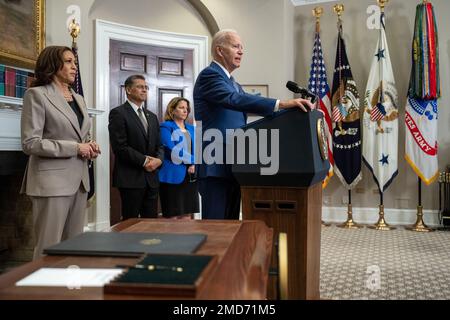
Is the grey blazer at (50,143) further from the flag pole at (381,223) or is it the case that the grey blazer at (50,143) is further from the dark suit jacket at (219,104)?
the flag pole at (381,223)

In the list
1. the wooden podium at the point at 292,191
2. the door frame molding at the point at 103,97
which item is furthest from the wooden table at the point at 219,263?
the door frame molding at the point at 103,97

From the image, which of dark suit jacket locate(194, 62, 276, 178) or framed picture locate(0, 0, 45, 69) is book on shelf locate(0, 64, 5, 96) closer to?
framed picture locate(0, 0, 45, 69)

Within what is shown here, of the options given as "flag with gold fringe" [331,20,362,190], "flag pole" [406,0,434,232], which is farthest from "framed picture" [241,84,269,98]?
"flag pole" [406,0,434,232]

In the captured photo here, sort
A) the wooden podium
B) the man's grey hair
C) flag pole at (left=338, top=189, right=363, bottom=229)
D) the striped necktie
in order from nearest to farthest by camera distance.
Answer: the wooden podium
the man's grey hair
the striped necktie
flag pole at (left=338, top=189, right=363, bottom=229)

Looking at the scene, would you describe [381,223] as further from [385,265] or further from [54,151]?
[54,151]

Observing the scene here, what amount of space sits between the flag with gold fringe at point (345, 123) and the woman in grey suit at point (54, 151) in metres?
3.70

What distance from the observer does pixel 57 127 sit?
7.49 ft

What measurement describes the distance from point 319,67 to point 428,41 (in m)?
1.25

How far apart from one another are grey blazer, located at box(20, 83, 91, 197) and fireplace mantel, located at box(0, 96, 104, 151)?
77 centimetres

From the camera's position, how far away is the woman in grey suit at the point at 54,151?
86.0 inches

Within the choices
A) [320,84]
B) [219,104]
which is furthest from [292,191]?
[320,84]

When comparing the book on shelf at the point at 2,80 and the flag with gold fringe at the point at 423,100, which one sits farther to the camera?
the flag with gold fringe at the point at 423,100

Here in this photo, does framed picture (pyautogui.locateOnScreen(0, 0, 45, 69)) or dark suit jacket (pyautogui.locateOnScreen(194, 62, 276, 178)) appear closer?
dark suit jacket (pyautogui.locateOnScreen(194, 62, 276, 178))

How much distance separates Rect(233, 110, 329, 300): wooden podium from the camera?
1723 millimetres
